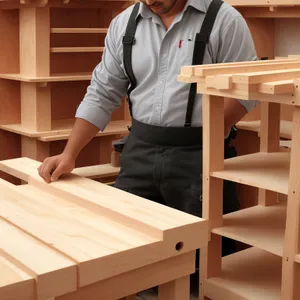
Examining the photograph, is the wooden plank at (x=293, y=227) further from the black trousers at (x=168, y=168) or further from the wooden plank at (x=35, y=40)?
the wooden plank at (x=35, y=40)

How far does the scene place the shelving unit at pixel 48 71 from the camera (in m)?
3.99

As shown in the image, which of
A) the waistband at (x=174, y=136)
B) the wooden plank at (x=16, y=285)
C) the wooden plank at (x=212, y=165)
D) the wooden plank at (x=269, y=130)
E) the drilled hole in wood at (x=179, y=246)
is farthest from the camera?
the waistband at (x=174, y=136)

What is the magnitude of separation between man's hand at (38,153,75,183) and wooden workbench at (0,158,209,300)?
0.18 m

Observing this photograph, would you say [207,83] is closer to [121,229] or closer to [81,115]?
[121,229]

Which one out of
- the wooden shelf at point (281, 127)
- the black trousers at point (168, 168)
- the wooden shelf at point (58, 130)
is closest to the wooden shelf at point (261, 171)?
the black trousers at point (168, 168)

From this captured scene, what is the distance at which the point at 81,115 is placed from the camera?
2734 millimetres

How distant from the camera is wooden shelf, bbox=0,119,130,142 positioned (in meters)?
3.98

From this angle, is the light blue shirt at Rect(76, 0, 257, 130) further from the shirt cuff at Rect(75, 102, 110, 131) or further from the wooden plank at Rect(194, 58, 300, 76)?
the wooden plank at Rect(194, 58, 300, 76)

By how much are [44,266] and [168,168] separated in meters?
1.24

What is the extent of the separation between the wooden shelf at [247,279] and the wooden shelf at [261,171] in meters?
0.39

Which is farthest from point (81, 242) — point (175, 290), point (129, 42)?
point (129, 42)

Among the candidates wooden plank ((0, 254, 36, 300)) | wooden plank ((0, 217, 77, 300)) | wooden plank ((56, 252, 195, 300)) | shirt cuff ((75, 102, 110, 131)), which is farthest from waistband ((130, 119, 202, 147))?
wooden plank ((0, 254, 36, 300))

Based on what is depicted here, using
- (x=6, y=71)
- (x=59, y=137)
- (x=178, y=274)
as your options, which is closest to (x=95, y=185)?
(x=178, y=274)

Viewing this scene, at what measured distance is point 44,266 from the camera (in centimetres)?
146
